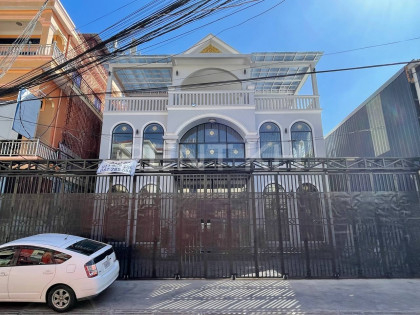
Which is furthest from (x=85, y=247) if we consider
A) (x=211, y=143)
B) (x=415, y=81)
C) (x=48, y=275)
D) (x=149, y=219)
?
(x=415, y=81)

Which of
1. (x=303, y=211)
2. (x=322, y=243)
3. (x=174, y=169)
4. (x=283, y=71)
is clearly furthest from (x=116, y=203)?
(x=283, y=71)

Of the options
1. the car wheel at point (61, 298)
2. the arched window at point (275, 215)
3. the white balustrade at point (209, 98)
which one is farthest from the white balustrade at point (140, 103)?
Result: the car wheel at point (61, 298)

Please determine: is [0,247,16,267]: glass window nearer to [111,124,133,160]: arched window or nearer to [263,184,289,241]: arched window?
[263,184,289,241]: arched window

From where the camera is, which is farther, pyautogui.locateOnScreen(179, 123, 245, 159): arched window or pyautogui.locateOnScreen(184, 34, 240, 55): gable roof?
pyautogui.locateOnScreen(184, 34, 240, 55): gable roof

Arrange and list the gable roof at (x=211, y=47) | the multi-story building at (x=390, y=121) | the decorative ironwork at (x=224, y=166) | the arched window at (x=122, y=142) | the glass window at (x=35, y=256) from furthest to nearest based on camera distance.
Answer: the gable roof at (x=211, y=47) < the arched window at (x=122, y=142) < the multi-story building at (x=390, y=121) < the decorative ironwork at (x=224, y=166) < the glass window at (x=35, y=256)

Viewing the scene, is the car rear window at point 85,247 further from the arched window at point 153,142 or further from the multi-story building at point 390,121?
the multi-story building at point 390,121

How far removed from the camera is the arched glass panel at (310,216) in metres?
7.57

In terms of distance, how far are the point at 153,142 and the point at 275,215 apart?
314 inches

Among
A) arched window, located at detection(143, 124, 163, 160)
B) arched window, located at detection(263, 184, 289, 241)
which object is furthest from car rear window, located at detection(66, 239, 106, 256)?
arched window, located at detection(143, 124, 163, 160)

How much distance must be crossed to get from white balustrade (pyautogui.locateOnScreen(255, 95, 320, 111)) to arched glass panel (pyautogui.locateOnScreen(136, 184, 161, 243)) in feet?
27.7

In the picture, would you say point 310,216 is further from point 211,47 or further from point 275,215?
point 211,47

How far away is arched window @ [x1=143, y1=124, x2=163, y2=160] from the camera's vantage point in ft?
43.2

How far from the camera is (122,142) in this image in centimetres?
1334

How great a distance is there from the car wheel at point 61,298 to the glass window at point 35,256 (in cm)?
56
